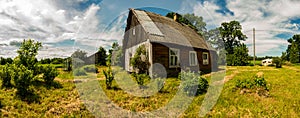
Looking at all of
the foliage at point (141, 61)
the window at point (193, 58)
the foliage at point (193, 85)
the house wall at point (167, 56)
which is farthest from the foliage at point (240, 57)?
the foliage at point (193, 85)

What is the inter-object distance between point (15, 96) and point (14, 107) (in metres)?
0.99

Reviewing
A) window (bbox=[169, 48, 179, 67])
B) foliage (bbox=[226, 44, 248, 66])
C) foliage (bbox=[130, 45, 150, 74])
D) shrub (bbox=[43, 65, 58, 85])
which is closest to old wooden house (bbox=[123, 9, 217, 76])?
window (bbox=[169, 48, 179, 67])

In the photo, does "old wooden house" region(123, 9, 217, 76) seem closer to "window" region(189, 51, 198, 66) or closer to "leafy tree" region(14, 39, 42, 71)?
"window" region(189, 51, 198, 66)

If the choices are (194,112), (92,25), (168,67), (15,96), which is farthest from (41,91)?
(168,67)

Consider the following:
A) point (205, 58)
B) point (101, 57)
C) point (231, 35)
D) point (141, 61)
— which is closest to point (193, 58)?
point (205, 58)

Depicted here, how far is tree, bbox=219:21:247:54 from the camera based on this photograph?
39.6 metres

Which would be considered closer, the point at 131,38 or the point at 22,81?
the point at 22,81

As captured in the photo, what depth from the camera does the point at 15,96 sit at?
6.48 metres

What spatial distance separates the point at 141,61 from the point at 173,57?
2.67 metres

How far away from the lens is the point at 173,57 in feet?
44.8

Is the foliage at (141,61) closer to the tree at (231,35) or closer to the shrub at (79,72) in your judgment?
the shrub at (79,72)

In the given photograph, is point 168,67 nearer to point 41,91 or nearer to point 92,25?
point 92,25

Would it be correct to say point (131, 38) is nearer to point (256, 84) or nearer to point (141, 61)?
point (141, 61)

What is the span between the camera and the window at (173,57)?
13.4m
